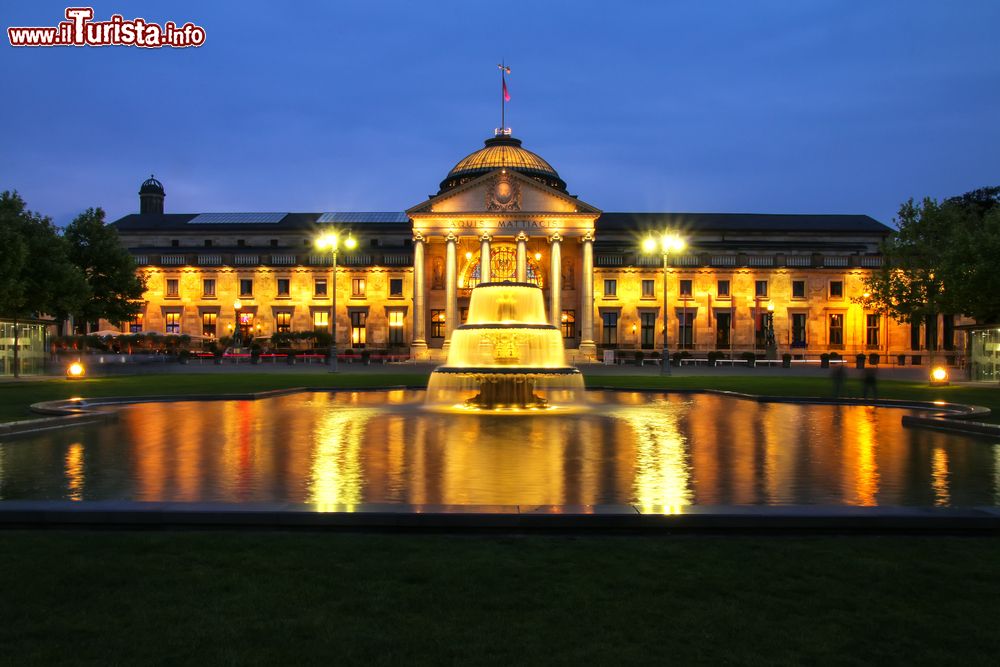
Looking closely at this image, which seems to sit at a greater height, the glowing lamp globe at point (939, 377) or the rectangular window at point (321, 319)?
the rectangular window at point (321, 319)

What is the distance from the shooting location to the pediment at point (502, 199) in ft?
240

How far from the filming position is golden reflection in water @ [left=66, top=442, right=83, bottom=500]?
29.8 feet

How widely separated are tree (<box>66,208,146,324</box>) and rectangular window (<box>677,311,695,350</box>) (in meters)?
52.0

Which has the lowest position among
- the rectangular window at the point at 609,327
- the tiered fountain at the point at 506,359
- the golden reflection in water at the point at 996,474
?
the golden reflection in water at the point at 996,474

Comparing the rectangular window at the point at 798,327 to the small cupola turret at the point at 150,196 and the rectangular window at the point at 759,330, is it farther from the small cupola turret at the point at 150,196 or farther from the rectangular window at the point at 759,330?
the small cupola turret at the point at 150,196

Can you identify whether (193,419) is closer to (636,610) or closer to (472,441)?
(472,441)

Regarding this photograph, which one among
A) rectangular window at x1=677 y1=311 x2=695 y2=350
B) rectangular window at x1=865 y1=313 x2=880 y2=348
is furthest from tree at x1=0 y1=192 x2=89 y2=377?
rectangular window at x1=865 y1=313 x2=880 y2=348

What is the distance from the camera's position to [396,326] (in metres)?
82.4

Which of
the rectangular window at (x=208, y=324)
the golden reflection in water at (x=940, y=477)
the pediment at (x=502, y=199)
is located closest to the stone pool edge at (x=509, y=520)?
the golden reflection in water at (x=940, y=477)

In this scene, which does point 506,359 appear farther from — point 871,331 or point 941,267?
point 871,331

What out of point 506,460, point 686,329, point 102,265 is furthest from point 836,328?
point 506,460

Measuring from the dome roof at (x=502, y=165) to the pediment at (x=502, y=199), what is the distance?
7881 millimetres

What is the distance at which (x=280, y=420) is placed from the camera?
59.1ft

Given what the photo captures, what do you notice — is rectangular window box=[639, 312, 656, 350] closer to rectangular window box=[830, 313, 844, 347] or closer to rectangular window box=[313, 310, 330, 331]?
rectangular window box=[830, 313, 844, 347]
